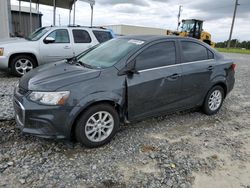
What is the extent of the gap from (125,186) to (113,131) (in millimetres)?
1022

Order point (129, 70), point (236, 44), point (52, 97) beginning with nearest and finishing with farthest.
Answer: point (52, 97) < point (129, 70) < point (236, 44)

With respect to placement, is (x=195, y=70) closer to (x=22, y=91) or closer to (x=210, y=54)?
(x=210, y=54)

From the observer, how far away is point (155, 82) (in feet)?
12.6

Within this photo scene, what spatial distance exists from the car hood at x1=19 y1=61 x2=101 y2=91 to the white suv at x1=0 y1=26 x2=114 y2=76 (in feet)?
13.0

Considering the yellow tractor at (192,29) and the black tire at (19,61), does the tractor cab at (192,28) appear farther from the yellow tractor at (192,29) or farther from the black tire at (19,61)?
the black tire at (19,61)

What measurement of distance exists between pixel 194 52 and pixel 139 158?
2428 mm

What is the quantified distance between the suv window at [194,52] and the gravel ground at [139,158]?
1284 millimetres

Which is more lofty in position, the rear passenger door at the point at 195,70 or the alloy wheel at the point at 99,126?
the rear passenger door at the point at 195,70

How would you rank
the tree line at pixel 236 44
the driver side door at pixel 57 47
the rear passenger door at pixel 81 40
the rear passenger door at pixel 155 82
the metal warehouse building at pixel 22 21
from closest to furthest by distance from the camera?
the rear passenger door at pixel 155 82
the driver side door at pixel 57 47
the rear passenger door at pixel 81 40
the metal warehouse building at pixel 22 21
the tree line at pixel 236 44

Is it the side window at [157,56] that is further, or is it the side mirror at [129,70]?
the side window at [157,56]

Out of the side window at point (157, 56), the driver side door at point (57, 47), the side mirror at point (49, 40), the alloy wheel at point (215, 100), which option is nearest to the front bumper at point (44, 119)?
the side window at point (157, 56)

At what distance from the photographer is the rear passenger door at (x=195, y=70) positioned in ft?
14.3

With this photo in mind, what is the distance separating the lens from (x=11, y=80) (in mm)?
7129

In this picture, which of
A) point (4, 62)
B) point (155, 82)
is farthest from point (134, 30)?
point (155, 82)
